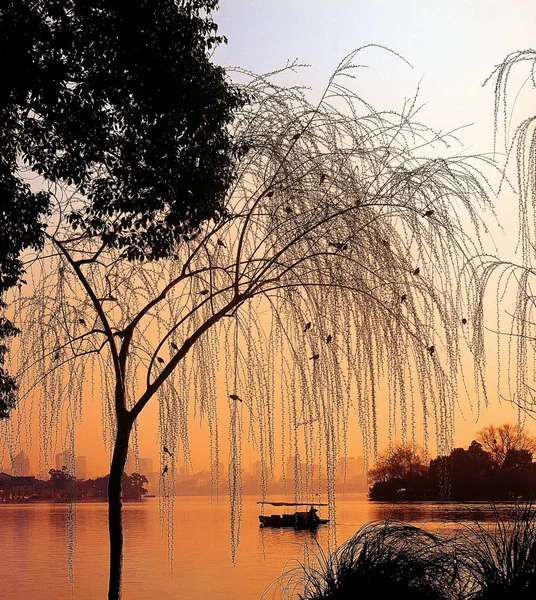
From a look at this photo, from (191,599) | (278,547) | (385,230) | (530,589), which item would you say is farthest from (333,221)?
(278,547)

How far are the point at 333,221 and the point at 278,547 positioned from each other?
111 ft

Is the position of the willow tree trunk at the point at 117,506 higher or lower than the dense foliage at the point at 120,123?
lower

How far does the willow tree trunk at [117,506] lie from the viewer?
17.8 feet

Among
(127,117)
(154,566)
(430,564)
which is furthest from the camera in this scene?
(154,566)

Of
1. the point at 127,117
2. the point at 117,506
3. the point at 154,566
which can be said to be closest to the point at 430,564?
the point at 117,506

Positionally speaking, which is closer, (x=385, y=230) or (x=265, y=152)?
(x=385, y=230)

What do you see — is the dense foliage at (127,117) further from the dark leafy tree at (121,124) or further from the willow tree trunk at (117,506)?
the willow tree trunk at (117,506)

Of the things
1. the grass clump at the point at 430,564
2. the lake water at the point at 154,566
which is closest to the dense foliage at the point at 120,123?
the grass clump at the point at 430,564

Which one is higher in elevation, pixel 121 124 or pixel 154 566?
pixel 121 124

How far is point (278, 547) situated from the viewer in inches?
1452

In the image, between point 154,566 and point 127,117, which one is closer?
point 127,117

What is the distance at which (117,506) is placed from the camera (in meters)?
5.50

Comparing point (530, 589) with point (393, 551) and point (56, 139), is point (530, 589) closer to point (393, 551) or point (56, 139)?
point (393, 551)

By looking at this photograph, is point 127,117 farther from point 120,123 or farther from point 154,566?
point 154,566
